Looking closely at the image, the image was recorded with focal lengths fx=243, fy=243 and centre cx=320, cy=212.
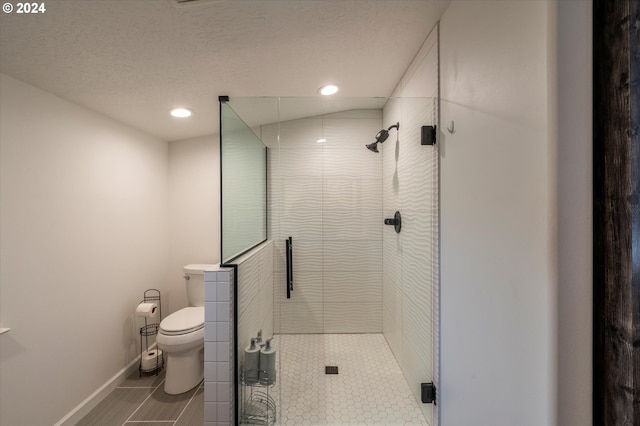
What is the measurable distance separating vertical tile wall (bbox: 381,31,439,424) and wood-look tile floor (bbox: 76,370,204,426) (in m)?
1.42

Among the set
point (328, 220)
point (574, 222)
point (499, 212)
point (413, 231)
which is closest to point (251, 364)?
point (328, 220)

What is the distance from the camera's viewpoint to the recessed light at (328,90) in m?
1.68

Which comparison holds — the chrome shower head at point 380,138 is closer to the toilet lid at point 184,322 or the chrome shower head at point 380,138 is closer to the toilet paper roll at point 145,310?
the toilet lid at point 184,322

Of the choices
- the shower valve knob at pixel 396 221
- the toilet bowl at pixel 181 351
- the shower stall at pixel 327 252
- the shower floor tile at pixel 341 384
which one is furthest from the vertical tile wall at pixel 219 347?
the shower valve knob at pixel 396 221

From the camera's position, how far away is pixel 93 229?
1.74 metres

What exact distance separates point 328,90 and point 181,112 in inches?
45.4

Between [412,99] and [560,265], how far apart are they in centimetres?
118

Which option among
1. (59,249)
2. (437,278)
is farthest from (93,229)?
(437,278)

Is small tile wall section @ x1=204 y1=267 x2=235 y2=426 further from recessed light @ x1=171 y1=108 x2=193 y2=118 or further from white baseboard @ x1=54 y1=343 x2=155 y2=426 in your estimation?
recessed light @ x1=171 y1=108 x2=193 y2=118

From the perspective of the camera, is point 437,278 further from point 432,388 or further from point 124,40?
point 124,40

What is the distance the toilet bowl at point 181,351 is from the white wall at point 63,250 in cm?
46

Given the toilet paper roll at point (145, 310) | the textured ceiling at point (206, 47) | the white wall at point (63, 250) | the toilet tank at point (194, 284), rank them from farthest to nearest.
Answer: the toilet tank at point (194, 284) → the toilet paper roll at point (145, 310) → the white wall at point (63, 250) → the textured ceiling at point (206, 47)

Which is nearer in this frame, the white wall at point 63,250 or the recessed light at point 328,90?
the white wall at point 63,250

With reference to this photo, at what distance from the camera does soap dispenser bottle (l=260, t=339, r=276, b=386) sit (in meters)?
1.52
